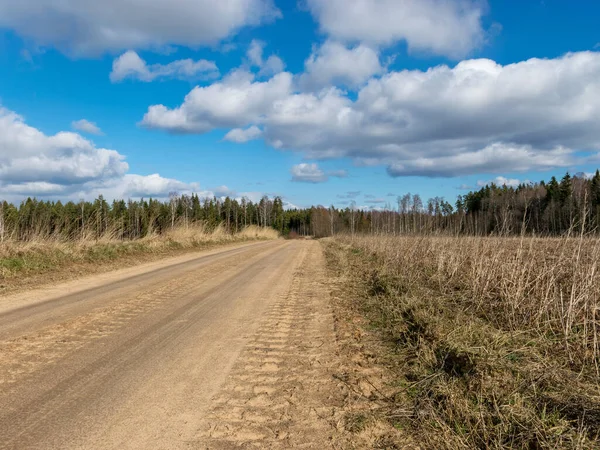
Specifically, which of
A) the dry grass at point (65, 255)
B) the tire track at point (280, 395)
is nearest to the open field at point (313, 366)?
the tire track at point (280, 395)

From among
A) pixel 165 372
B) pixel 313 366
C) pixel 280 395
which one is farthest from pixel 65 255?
pixel 280 395

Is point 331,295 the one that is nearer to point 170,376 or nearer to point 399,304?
point 399,304

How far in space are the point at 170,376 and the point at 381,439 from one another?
2.43 m

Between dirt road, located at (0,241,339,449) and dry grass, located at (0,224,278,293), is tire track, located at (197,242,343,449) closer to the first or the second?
dirt road, located at (0,241,339,449)

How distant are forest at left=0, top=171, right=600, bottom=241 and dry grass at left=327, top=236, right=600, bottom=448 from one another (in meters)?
2.92

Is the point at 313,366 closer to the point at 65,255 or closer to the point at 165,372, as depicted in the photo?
the point at 165,372

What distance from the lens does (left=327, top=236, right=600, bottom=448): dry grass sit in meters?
3.02

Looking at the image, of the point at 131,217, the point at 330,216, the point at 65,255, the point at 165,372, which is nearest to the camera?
the point at 165,372

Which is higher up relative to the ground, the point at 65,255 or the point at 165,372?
the point at 65,255

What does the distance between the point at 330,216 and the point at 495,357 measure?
77316mm

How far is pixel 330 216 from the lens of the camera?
8144 cm

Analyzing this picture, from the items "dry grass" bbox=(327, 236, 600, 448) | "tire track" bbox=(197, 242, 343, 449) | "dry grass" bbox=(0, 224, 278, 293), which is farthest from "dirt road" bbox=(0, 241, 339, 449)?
"dry grass" bbox=(0, 224, 278, 293)

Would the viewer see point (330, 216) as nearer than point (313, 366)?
No

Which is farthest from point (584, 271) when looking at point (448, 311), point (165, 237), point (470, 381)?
point (165, 237)
